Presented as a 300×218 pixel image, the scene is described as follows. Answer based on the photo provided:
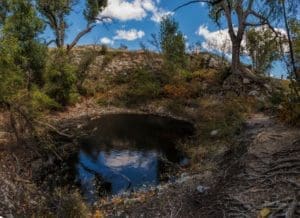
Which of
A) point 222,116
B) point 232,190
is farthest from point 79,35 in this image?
point 232,190

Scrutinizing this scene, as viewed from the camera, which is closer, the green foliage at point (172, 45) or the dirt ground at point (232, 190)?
the dirt ground at point (232, 190)

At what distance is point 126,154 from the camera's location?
16.0m

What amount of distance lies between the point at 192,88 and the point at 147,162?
12775 mm

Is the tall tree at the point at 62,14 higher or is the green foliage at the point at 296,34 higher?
the tall tree at the point at 62,14

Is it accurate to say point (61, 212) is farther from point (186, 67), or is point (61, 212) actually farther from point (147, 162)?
point (186, 67)

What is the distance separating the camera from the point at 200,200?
8016 millimetres

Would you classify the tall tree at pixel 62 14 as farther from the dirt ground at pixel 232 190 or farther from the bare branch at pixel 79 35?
the dirt ground at pixel 232 190

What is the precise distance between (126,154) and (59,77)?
10794mm

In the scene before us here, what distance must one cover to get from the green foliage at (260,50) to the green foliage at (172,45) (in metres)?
6.05

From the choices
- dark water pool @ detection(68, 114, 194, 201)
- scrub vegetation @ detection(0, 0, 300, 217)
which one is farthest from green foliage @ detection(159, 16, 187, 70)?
dark water pool @ detection(68, 114, 194, 201)

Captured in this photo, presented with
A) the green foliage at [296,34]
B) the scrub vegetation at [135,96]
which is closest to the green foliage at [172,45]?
the scrub vegetation at [135,96]

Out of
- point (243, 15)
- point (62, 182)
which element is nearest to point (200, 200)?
point (62, 182)

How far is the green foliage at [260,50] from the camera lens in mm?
30328

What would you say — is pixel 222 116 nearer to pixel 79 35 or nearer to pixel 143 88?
pixel 143 88
